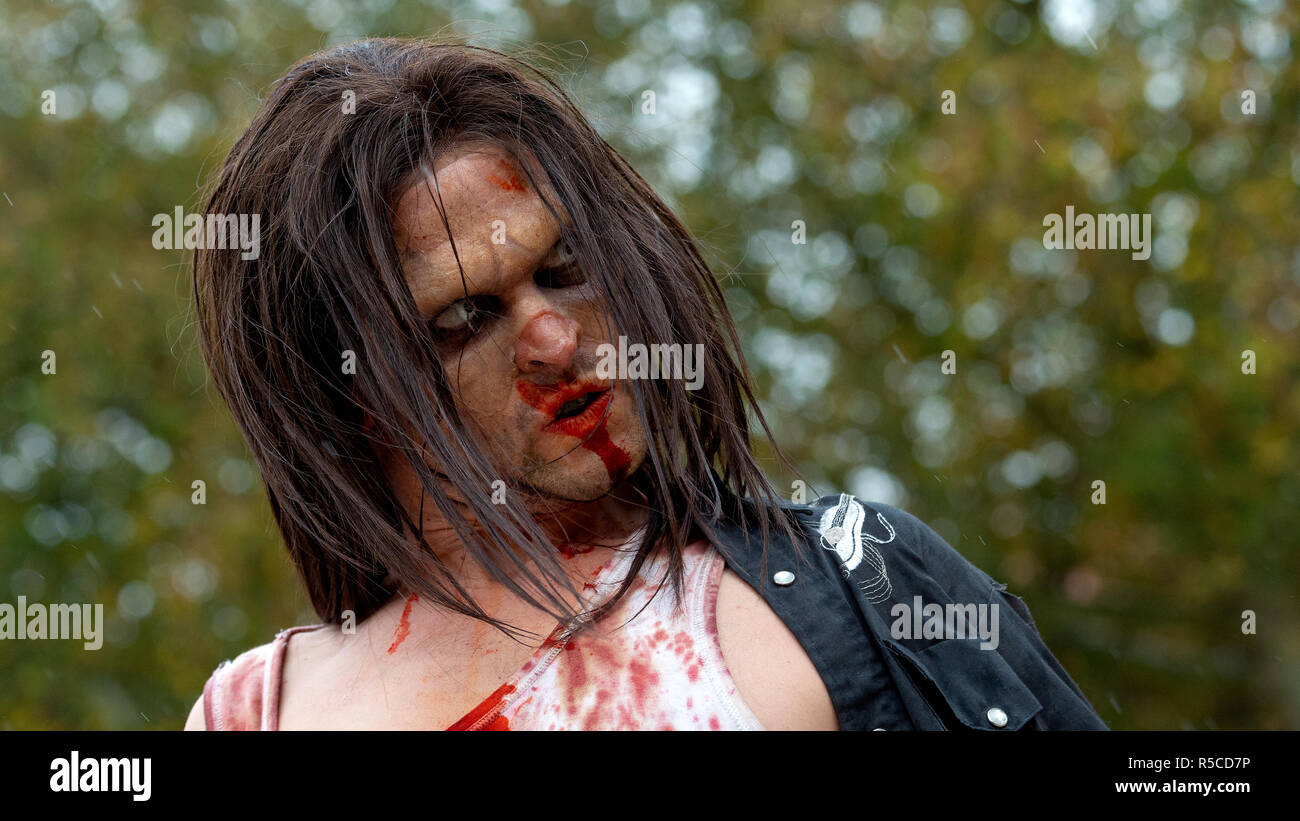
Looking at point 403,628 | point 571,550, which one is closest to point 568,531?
point 571,550

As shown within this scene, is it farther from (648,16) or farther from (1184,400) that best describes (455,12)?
(1184,400)

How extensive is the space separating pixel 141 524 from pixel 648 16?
4.24m

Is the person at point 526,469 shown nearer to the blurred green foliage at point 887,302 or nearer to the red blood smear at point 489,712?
the red blood smear at point 489,712

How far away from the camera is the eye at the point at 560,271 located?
1.86 m

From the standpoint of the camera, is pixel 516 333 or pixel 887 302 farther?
pixel 887 302

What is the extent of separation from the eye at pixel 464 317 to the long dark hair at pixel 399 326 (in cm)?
4

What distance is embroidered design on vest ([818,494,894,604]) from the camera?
176 centimetres

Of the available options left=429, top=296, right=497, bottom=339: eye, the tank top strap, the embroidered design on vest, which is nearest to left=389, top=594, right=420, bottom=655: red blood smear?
the tank top strap

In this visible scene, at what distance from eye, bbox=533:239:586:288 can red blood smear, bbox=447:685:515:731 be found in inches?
23.0

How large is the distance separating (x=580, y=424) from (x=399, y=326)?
29 cm

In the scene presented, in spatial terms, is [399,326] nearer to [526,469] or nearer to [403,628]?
[526,469]

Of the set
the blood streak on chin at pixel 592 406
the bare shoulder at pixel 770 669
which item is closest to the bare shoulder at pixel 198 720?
the blood streak on chin at pixel 592 406

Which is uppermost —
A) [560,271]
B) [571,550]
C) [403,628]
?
[560,271]

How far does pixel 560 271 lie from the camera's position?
6.14ft
